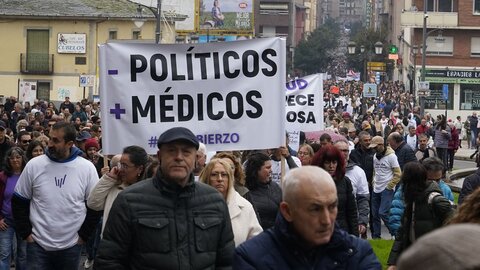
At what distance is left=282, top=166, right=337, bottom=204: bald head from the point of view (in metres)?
4.48

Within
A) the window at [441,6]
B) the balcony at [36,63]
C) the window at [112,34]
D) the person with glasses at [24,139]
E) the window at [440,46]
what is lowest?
the person with glasses at [24,139]

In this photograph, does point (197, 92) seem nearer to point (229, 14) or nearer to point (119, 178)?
point (119, 178)

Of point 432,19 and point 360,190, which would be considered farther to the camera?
point 432,19

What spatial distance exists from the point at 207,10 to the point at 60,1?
40274 mm

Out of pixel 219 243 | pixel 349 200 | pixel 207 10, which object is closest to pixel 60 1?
pixel 207 10

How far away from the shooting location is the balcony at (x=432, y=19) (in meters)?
71.8

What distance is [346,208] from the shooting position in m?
10.0

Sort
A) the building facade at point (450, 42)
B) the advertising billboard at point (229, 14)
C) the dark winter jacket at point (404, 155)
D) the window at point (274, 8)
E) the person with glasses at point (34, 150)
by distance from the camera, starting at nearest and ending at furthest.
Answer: the person with glasses at point (34, 150) < the dark winter jacket at point (404, 155) < the building facade at point (450, 42) < the advertising billboard at point (229, 14) < the window at point (274, 8)

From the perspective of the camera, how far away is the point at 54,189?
28.6 feet

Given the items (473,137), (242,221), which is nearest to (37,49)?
(473,137)

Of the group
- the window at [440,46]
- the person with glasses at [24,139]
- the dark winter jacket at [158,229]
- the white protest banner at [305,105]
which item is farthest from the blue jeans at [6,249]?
the window at [440,46]

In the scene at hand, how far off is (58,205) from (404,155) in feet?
30.9

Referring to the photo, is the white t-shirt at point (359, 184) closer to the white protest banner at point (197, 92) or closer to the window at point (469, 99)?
the white protest banner at point (197, 92)

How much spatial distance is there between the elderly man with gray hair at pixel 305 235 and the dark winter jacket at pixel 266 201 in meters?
4.16
